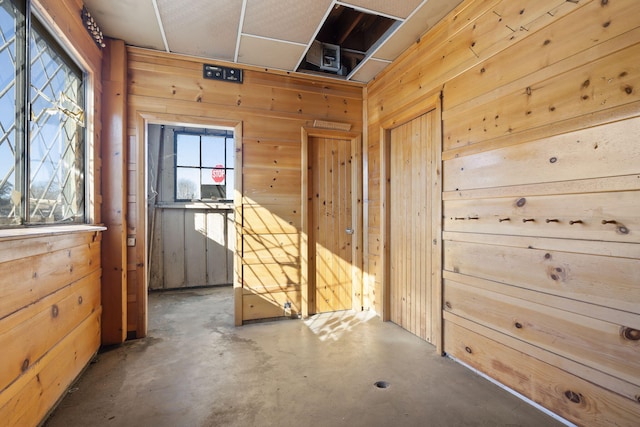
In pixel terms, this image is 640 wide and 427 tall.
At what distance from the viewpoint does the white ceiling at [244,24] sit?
7.46 feet

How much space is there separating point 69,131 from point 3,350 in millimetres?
1541

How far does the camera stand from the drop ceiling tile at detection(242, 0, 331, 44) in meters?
2.28

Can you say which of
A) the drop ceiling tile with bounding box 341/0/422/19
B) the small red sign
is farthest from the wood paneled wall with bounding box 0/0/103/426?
the small red sign

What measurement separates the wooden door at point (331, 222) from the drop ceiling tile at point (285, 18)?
111 centimetres

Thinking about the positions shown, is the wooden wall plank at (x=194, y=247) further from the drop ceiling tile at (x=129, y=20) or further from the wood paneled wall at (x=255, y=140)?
the drop ceiling tile at (x=129, y=20)

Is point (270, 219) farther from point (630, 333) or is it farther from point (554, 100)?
point (630, 333)

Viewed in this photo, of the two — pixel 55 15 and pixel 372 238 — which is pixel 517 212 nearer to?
pixel 372 238

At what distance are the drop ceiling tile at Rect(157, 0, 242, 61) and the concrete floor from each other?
2678mm

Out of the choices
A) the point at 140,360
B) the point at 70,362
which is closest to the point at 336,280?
the point at 140,360

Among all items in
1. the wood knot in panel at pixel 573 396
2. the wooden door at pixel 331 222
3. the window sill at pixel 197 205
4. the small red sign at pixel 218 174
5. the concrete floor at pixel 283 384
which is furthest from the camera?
the small red sign at pixel 218 174

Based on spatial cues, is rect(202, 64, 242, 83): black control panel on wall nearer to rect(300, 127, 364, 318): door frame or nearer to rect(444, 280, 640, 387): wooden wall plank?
rect(300, 127, 364, 318): door frame

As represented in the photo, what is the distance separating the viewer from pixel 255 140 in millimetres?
3250

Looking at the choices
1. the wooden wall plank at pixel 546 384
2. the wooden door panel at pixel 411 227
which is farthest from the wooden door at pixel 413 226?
the wooden wall plank at pixel 546 384

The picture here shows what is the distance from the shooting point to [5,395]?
1.35 metres
